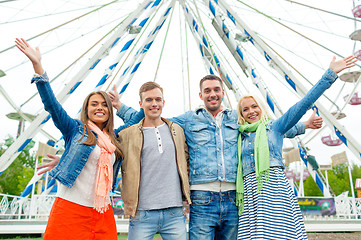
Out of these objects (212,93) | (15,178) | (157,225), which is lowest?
(157,225)

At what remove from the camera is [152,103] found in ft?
9.45

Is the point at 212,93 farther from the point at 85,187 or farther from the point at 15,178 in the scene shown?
the point at 15,178

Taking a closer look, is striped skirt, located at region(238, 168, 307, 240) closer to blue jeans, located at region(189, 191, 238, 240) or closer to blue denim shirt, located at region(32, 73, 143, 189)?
blue jeans, located at region(189, 191, 238, 240)

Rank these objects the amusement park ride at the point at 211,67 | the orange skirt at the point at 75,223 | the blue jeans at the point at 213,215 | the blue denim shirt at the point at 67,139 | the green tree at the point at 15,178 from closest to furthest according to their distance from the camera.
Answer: the orange skirt at the point at 75,223, the blue denim shirt at the point at 67,139, the blue jeans at the point at 213,215, the amusement park ride at the point at 211,67, the green tree at the point at 15,178

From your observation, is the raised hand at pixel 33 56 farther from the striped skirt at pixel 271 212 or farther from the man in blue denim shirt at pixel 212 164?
the striped skirt at pixel 271 212

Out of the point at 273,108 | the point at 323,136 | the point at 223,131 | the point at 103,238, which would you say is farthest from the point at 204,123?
the point at 323,136

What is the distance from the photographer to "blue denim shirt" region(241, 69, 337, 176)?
2.74 meters

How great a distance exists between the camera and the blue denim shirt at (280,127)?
2740 millimetres

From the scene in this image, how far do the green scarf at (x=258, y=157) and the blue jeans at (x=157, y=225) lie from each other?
59cm

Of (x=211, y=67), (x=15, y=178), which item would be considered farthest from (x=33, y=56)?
(x=15, y=178)

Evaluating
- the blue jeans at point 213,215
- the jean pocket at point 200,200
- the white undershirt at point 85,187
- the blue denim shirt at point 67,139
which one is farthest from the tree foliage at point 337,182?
the blue denim shirt at point 67,139

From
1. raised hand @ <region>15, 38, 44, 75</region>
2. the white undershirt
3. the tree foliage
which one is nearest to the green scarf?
the white undershirt

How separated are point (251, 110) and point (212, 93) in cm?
44

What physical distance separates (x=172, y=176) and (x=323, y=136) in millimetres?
17834
